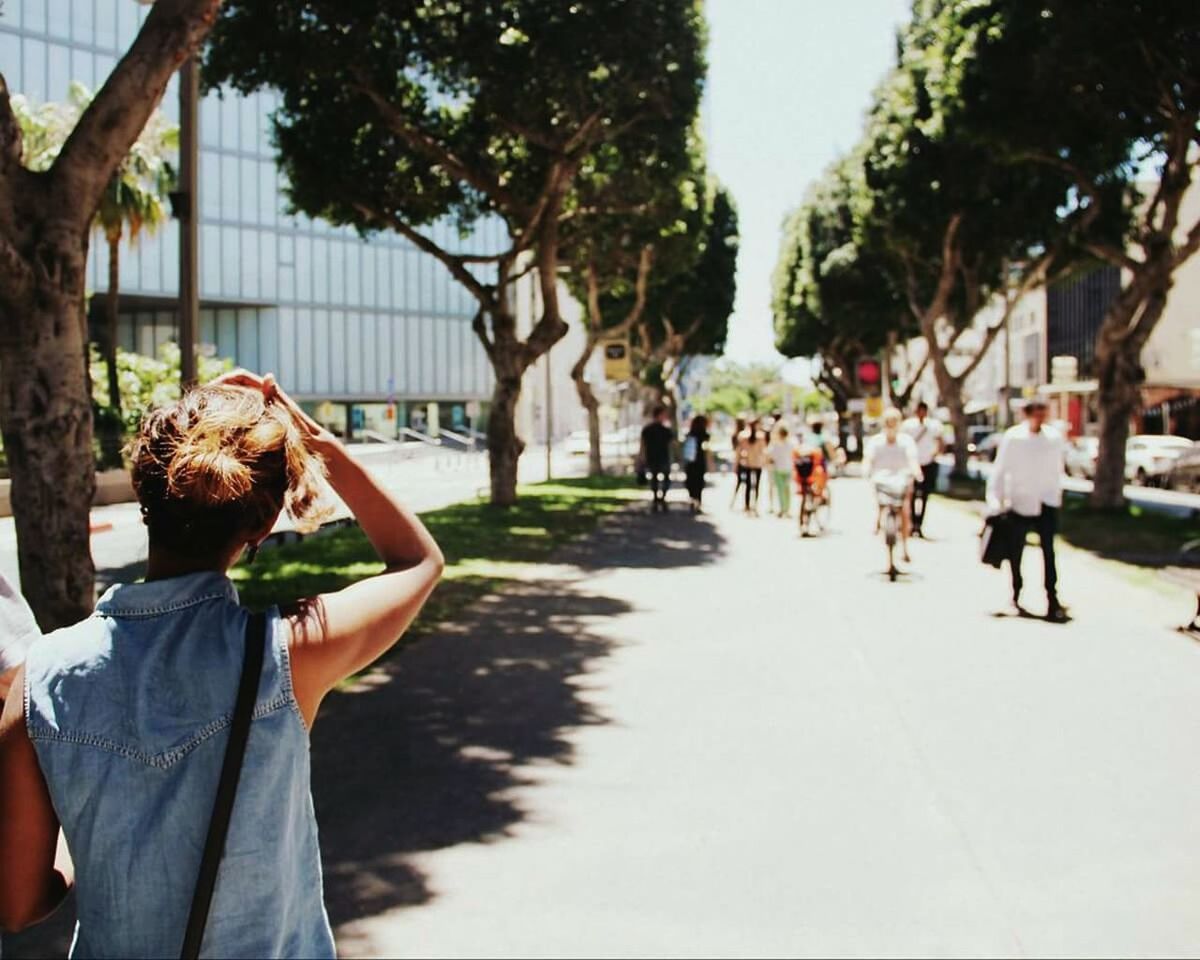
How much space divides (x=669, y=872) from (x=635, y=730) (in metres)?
2.23

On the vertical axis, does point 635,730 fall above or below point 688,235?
below

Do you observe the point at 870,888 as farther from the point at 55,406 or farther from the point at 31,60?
the point at 55,406

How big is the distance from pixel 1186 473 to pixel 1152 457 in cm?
416

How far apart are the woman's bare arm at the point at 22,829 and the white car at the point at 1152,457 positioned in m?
38.0

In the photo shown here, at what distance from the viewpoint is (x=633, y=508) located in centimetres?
2622

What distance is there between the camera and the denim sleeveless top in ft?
5.87

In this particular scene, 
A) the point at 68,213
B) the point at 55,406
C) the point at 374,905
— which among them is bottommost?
the point at 374,905

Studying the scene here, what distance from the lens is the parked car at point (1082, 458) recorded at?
4294cm

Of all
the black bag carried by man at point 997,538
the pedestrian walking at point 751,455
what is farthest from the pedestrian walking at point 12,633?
the pedestrian walking at point 751,455

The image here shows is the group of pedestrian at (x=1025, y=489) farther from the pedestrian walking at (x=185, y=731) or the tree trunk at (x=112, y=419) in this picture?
the pedestrian walking at (x=185, y=731)

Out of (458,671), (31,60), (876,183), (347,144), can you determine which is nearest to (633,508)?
(347,144)

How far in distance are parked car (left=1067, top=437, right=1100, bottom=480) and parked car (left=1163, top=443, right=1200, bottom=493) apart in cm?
632

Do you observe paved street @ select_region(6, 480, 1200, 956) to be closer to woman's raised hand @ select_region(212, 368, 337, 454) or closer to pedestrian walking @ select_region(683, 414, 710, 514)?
woman's raised hand @ select_region(212, 368, 337, 454)

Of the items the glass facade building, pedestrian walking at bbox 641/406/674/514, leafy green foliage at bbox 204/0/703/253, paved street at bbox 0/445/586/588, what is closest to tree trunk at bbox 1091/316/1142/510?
pedestrian walking at bbox 641/406/674/514
